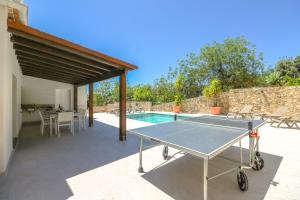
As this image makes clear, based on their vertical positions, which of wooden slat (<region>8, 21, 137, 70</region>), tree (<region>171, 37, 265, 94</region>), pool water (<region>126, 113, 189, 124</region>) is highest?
tree (<region>171, 37, 265, 94</region>)

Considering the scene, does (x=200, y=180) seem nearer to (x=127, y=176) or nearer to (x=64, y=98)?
(x=127, y=176)

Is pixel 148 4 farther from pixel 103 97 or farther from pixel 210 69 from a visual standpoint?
pixel 103 97

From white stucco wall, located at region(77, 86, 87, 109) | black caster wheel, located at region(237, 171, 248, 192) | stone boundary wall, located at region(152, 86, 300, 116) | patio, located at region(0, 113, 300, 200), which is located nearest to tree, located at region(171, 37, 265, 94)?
stone boundary wall, located at region(152, 86, 300, 116)

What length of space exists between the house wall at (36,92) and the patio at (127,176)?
6.98 meters

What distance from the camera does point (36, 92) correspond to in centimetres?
1136

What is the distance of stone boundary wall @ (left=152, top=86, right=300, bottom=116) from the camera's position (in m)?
11.8

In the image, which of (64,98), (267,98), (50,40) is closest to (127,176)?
(50,40)

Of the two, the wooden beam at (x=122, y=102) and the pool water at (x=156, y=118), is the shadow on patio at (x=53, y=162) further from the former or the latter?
the pool water at (x=156, y=118)

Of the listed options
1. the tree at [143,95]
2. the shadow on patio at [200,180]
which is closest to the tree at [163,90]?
the tree at [143,95]

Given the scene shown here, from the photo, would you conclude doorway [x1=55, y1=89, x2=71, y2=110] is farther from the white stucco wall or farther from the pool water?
the pool water

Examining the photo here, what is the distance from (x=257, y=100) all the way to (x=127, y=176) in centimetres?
1457

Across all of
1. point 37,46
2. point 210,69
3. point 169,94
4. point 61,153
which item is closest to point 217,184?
point 61,153

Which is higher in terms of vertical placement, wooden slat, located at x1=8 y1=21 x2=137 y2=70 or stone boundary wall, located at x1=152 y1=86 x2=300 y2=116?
wooden slat, located at x1=8 y1=21 x2=137 y2=70

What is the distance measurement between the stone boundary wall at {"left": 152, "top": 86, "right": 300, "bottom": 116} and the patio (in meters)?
9.13
